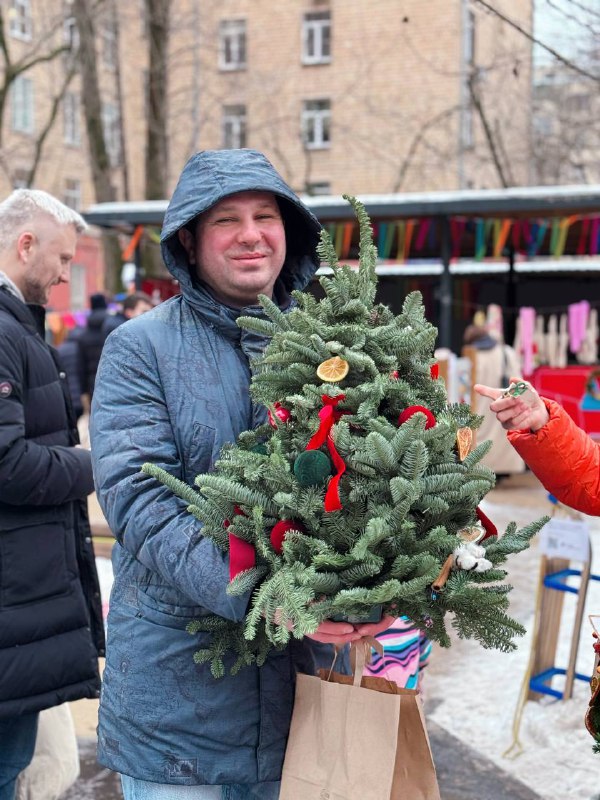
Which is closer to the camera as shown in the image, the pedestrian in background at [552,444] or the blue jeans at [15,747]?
the pedestrian in background at [552,444]

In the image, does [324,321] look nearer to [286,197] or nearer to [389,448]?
[389,448]

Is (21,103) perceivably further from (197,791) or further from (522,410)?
(197,791)

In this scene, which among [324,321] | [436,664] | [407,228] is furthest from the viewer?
[407,228]

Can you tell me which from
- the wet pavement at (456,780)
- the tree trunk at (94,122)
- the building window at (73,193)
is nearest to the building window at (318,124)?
the building window at (73,193)

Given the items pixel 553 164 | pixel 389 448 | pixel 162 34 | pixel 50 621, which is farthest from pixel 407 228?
pixel 553 164

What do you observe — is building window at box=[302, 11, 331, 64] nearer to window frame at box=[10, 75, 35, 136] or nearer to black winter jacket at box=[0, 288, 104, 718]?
window frame at box=[10, 75, 35, 136]

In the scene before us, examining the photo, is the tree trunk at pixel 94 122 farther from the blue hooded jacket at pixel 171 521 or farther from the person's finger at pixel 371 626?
the person's finger at pixel 371 626

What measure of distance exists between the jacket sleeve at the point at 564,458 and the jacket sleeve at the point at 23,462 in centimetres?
124

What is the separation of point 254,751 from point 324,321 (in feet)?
2.91

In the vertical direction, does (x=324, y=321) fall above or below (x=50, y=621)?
above

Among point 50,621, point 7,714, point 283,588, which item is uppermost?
point 283,588

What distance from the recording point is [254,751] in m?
1.96

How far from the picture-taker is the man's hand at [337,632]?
1.70 meters

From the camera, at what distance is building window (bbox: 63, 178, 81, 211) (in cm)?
3155
